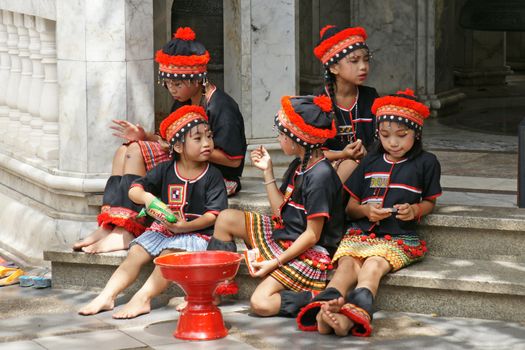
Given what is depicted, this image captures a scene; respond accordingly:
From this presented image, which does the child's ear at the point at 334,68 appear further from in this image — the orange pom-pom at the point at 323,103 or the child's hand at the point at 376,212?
the child's hand at the point at 376,212

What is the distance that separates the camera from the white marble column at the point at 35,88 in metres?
10.1

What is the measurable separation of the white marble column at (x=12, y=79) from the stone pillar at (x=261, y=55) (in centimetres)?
170

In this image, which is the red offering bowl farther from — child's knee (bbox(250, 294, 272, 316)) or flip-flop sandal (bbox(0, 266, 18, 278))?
flip-flop sandal (bbox(0, 266, 18, 278))

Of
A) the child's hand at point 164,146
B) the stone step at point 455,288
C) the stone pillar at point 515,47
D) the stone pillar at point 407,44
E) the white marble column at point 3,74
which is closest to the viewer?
the stone step at point 455,288

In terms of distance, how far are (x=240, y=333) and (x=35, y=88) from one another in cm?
335

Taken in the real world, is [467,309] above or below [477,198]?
below

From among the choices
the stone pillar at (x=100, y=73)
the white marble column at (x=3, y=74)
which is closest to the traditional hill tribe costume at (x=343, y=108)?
the stone pillar at (x=100, y=73)

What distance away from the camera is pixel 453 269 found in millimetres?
8094

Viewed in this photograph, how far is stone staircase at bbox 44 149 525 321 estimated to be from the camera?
7.86m

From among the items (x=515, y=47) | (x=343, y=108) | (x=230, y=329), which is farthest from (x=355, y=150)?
(x=515, y=47)

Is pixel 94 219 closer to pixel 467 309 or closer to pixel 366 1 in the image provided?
pixel 467 309

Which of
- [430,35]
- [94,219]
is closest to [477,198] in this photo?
[94,219]

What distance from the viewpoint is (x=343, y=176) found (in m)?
8.54

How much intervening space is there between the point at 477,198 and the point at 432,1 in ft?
16.8
